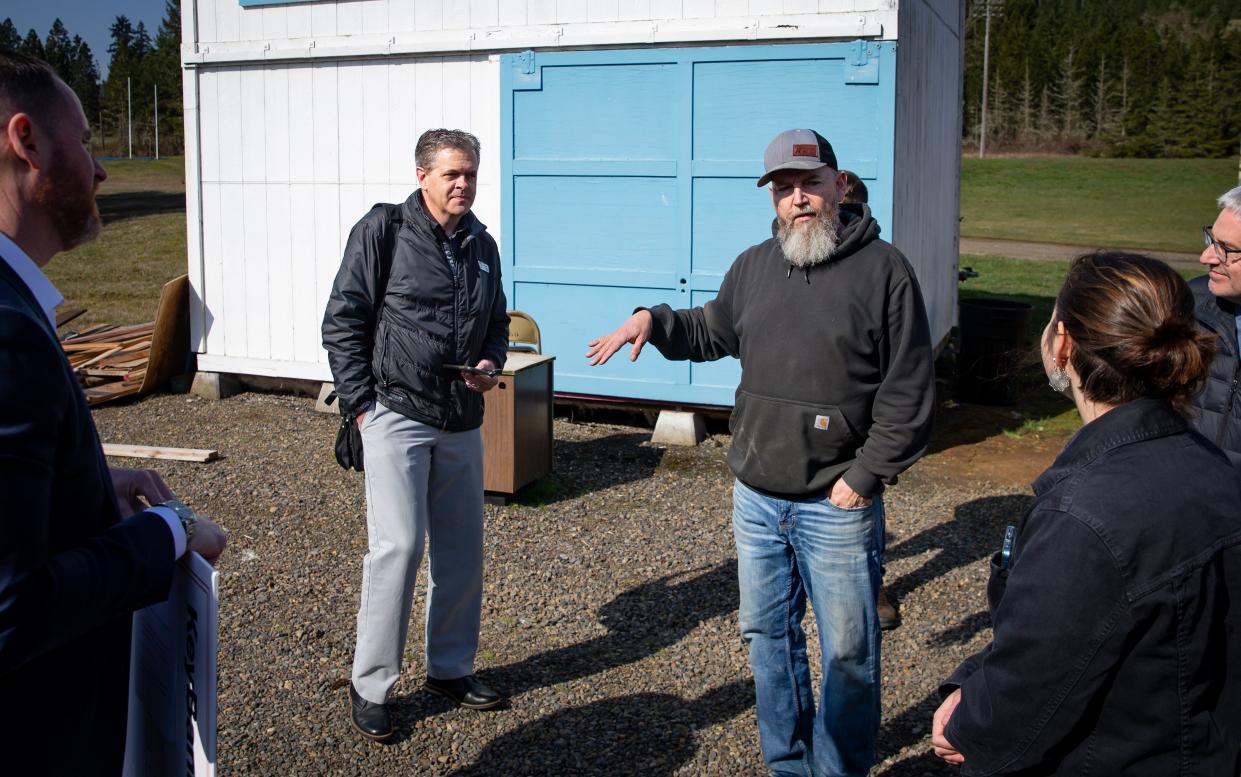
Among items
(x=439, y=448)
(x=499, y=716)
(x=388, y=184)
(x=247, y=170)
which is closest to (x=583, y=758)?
(x=499, y=716)

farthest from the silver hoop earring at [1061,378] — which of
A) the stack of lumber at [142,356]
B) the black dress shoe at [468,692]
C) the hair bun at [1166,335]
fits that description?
the stack of lumber at [142,356]

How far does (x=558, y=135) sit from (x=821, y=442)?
5457mm

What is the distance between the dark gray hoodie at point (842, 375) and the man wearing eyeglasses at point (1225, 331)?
36.4 inches

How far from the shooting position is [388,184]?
877 centimetres

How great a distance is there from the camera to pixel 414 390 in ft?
12.8

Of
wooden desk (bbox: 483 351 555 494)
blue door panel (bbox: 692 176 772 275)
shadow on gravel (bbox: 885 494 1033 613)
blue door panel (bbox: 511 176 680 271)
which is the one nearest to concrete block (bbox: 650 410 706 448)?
blue door panel (bbox: 692 176 772 275)

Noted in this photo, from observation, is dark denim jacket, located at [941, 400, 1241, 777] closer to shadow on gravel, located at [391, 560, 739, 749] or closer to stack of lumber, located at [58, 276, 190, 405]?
shadow on gravel, located at [391, 560, 739, 749]

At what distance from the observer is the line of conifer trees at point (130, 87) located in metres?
62.5

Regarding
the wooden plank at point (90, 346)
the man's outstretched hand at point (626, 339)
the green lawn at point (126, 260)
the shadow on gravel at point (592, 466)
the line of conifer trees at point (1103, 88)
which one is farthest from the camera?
the line of conifer trees at point (1103, 88)

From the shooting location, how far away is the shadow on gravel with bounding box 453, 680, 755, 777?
379 cm

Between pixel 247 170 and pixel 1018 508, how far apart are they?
21.9 ft

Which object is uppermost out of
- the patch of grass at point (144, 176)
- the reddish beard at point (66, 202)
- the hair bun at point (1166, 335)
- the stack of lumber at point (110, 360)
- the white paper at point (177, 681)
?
the patch of grass at point (144, 176)

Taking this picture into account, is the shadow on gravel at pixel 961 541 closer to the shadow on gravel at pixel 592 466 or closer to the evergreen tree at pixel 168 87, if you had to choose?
the shadow on gravel at pixel 592 466

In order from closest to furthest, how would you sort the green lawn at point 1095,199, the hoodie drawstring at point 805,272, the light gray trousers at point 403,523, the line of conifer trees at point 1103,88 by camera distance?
the hoodie drawstring at point 805,272
the light gray trousers at point 403,523
the green lawn at point 1095,199
the line of conifer trees at point 1103,88
